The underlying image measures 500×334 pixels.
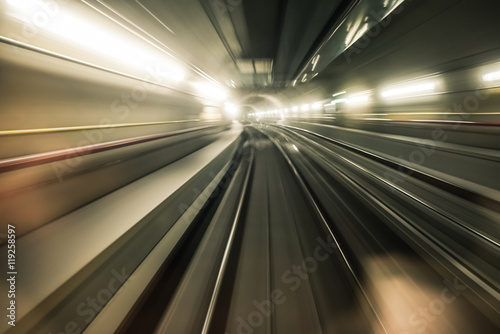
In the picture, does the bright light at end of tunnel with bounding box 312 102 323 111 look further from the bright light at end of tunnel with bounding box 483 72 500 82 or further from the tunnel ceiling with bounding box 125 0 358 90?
the bright light at end of tunnel with bounding box 483 72 500 82

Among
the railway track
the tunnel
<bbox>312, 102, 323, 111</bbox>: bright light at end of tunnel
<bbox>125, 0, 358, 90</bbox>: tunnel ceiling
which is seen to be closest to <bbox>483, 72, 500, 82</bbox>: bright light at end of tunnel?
the tunnel

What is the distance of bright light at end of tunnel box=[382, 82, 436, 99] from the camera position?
5185 mm

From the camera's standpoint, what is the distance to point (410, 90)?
18.5ft

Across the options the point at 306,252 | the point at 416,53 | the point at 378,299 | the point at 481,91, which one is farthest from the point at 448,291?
the point at 416,53

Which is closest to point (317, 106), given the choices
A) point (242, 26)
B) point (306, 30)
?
point (306, 30)

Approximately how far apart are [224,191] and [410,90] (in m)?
5.94

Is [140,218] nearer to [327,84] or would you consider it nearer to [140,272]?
[140,272]

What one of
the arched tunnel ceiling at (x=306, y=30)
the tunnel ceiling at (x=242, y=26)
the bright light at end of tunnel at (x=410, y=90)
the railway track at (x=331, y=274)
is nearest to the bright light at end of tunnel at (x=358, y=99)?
the arched tunnel ceiling at (x=306, y=30)

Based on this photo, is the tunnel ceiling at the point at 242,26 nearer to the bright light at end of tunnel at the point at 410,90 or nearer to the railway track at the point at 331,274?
the bright light at end of tunnel at the point at 410,90

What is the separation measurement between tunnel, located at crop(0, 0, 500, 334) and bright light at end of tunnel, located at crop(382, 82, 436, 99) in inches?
1.8

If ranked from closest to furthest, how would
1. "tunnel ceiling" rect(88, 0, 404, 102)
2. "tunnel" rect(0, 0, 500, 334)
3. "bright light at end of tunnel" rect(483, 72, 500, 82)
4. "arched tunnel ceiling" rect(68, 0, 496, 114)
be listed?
1. "tunnel" rect(0, 0, 500, 334)
2. "tunnel ceiling" rect(88, 0, 404, 102)
3. "arched tunnel ceiling" rect(68, 0, 496, 114)
4. "bright light at end of tunnel" rect(483, 72, 500, 82)

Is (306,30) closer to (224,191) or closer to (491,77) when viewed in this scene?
(491,77)

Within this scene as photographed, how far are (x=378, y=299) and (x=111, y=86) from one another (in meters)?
4.33

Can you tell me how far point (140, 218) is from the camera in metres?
2.24
